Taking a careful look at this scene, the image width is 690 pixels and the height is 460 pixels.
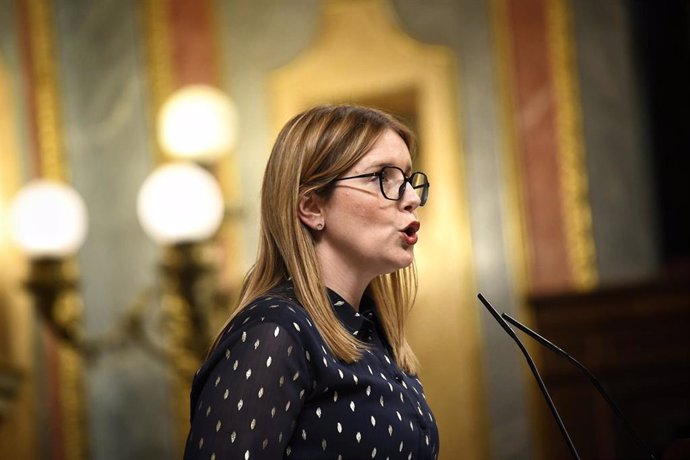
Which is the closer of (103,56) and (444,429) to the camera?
(444,429)

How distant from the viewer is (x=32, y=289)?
4242 mm

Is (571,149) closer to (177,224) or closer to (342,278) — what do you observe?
(177,224)

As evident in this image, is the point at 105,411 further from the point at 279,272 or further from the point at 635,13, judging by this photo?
the point at 279,272

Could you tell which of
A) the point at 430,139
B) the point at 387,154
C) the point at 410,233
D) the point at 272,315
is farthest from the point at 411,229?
the point at 430,139

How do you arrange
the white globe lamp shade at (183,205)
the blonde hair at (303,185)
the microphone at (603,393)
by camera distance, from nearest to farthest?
the microphone at (603,393)
the blonde hair at (303,185)
the white globe lamp shade at (183,205)

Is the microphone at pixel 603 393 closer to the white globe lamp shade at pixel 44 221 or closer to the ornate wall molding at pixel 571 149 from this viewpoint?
the white globe lamp shade at pixel 44 221

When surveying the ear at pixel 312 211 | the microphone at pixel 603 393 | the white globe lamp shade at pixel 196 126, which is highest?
the white globe lamp shade at pixel 196 126

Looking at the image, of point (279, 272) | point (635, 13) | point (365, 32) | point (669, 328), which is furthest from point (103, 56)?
point (279, 272)

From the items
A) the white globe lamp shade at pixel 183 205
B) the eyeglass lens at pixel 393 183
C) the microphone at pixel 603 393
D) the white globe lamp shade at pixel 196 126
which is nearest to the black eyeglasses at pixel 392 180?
the eyeglass lens at pixel 393 183

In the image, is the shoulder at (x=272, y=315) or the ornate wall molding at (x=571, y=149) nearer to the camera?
the shoulder at (x=272, y=315)

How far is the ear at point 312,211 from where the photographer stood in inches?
77.2

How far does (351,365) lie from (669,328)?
3.08 m

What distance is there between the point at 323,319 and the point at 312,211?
20cm

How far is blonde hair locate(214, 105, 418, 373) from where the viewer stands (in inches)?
76.1
